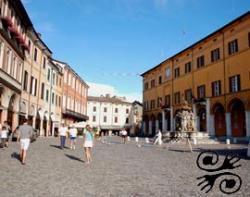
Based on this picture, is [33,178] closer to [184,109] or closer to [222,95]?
[184,109]

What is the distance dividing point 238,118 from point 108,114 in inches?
2187

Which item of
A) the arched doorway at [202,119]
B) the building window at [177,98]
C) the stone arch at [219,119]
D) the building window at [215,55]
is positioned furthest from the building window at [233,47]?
the building window at [177,98]

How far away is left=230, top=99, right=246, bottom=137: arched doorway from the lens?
1258 inches

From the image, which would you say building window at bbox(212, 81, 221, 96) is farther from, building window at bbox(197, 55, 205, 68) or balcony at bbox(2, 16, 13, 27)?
balcony at bbox(2, 16, 13, 27)

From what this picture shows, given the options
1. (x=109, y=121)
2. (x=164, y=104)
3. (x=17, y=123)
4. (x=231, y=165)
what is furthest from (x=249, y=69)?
(x=109, y=121)

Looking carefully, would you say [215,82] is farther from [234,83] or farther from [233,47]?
[233,47]

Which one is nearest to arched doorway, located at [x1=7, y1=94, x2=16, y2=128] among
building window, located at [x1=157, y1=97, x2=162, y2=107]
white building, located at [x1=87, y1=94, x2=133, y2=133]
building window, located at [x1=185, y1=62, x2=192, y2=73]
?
building window, located at [x1=185, y1=62, x2=192, y2=73]

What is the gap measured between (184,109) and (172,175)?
898 inches

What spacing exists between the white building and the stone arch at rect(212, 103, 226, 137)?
4886 cm

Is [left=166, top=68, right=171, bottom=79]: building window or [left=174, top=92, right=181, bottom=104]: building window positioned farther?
[left=166, top=68, right=171, bottom=79]: building window

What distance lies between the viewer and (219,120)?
35.8 metres

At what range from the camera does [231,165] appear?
8.91 ft

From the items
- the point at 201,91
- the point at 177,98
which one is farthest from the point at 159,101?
the point at 201,91

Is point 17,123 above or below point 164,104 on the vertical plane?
below
